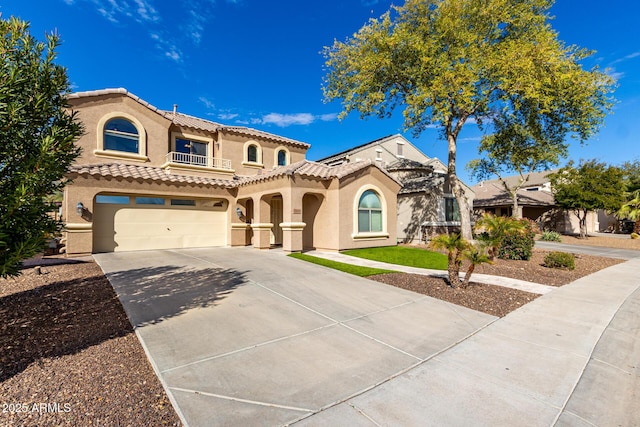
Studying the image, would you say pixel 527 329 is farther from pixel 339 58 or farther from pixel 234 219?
pixel 339 58

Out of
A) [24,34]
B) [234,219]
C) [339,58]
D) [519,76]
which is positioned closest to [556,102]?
[519,76]

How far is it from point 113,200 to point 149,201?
59.2 inches

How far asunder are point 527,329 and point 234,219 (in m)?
A: 14.7

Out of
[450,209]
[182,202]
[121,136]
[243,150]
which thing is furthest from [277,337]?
[450,209]

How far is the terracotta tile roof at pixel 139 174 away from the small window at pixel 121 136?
1.64 metres

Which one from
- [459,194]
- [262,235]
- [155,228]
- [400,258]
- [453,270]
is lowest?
[400,258]

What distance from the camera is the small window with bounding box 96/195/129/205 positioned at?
43.7ft

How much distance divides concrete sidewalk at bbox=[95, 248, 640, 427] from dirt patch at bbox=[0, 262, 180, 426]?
253 mm

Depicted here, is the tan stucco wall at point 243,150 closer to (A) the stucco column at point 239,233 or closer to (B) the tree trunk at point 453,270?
(A) the stucco column at point 239,233

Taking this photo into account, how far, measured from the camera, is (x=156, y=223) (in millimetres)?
14742

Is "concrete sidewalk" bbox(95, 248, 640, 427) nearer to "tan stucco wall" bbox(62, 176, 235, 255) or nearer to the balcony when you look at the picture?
"tan stucco wall" bbox(62, 176, 235, 255)

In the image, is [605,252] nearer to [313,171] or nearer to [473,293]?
[473,293]

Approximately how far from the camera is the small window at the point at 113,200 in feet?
43.7

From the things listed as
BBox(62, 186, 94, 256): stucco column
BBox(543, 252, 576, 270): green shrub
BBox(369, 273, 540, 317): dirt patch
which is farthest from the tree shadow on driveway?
BBox(543, 252, 576, 270): green shrub
